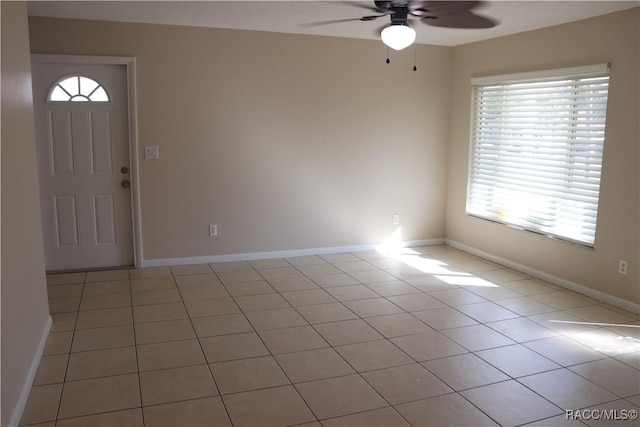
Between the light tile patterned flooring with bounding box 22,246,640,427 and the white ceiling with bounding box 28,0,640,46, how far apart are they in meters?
2.30

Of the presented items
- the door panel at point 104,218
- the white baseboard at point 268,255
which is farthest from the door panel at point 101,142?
the white baseboard at point 268,255

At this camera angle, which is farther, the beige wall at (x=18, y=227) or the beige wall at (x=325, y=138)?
the beige wall at (x=325, y=138)

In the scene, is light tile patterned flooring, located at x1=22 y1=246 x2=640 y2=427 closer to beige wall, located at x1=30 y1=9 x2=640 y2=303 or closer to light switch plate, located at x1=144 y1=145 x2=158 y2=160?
beige wall, located at x1=30 y1=9 x2=640 y2=303

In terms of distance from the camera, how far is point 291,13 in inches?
171

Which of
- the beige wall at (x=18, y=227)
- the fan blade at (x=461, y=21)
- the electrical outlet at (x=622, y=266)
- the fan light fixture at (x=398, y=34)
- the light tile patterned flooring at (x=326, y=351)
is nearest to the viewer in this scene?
the beige wall at (x=18, y=227)

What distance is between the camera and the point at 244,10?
4285mm

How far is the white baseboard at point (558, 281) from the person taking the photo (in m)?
4.21

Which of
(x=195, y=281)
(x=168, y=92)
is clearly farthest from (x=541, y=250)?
(x=168, y=92)

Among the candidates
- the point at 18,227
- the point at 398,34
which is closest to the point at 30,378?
the point at 18,227

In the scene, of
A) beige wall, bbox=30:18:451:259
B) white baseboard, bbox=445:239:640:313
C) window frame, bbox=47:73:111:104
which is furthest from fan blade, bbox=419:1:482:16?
window frame, bbox=47:73:111:104

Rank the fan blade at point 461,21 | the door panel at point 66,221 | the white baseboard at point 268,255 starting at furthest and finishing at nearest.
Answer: the white baseboard at point 268,255 → the door panel at point 66,221 → the fan blade at point 461,21

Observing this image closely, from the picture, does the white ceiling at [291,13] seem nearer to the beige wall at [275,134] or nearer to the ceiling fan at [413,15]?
the ceiling fan at [413,15]

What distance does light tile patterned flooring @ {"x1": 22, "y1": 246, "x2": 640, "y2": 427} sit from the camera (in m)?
2.71

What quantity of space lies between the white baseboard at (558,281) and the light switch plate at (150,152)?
345cm
